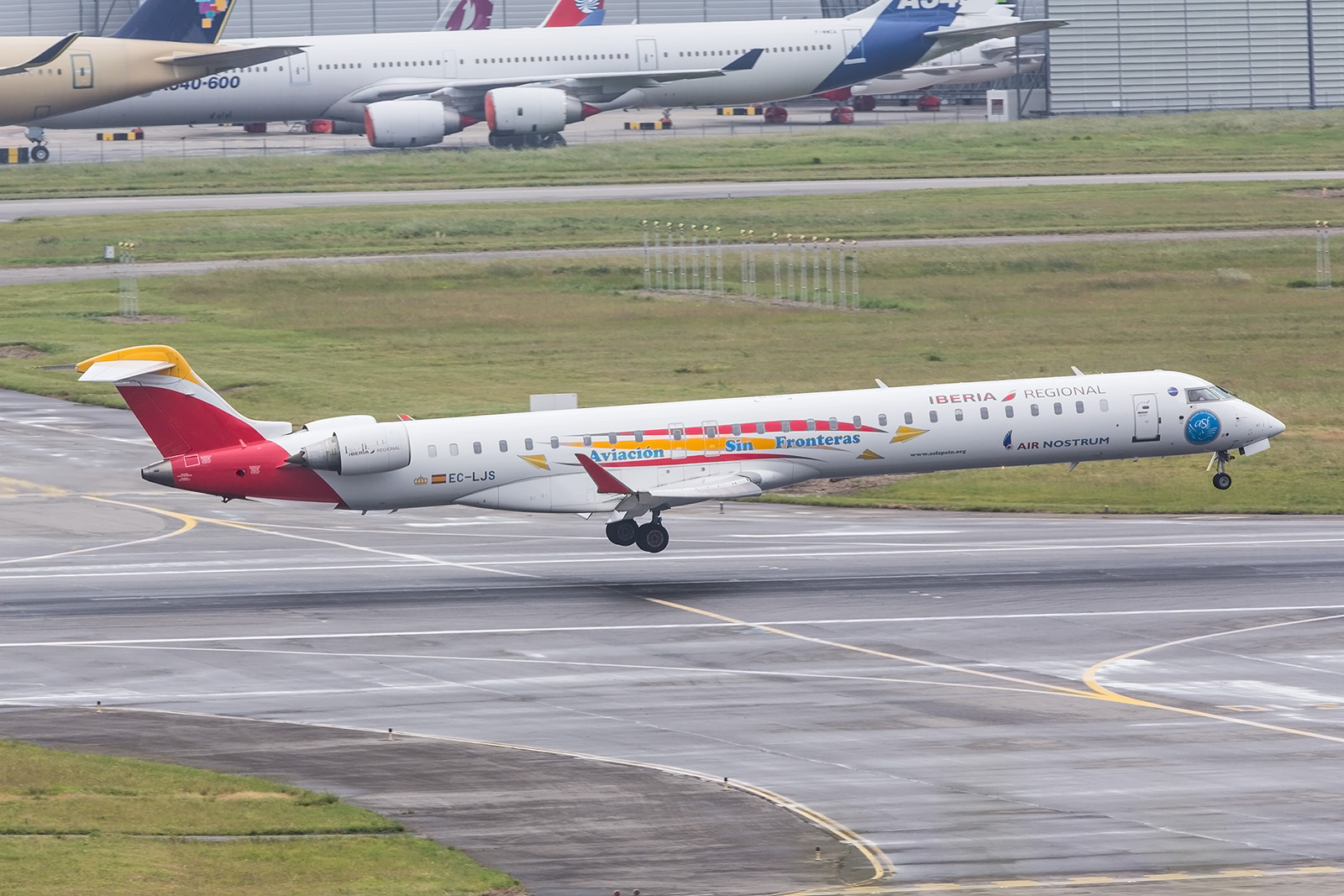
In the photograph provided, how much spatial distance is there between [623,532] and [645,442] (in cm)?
268

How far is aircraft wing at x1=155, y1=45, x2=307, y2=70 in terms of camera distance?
390 feet

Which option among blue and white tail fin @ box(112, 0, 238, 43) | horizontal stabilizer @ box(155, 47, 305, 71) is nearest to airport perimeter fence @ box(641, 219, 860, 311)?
horizontal stabilizer @ box(155, 47, 305, 71)

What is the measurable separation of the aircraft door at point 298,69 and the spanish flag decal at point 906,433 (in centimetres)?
8555

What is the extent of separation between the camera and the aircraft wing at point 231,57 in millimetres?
118938

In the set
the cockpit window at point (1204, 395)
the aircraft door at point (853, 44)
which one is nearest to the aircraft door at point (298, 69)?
the aircraft door at point (853, 44)

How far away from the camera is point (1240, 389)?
224ft

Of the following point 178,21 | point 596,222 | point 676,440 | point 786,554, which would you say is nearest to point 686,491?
point 676,440

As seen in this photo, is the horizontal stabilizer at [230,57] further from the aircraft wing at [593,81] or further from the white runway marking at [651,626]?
the white runway marking at [651,626]

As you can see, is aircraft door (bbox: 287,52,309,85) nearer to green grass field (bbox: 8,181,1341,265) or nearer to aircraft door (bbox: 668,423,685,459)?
green grass field (bbox: 8,181,1341,265)

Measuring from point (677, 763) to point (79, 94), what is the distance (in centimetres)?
9833

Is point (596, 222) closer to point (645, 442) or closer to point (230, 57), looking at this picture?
point (230, 57)

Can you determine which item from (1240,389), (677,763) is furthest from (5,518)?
(1240,389)

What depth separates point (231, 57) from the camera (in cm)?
12025

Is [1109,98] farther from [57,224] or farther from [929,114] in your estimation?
[57,224]
